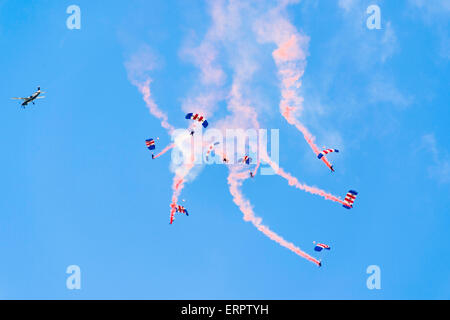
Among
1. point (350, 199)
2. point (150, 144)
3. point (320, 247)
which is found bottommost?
point (320, 247)

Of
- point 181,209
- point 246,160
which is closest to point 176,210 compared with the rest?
point 181,209

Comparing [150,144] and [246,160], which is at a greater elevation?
[150,144]

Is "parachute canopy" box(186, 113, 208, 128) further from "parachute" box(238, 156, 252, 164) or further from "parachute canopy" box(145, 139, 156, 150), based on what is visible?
"parachute" box(238, 156, 252, 164)

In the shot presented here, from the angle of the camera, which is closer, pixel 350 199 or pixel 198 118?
pixel 350 199

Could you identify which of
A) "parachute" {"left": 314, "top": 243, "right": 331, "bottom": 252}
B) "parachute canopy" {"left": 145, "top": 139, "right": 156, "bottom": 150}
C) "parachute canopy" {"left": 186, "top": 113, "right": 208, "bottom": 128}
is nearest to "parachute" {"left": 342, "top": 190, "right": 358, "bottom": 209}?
"parachute" {"left": 314, "top": 243, "right": 331, "bottom": 252}

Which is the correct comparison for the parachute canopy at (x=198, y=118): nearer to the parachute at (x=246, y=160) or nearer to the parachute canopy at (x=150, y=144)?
the parachute canopy at (x=150, y=144)

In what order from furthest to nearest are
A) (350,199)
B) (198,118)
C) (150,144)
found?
(150,144)
(198,118)
(350,199)

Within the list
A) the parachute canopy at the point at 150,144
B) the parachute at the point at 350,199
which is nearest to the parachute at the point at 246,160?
the parachute canopy at the point at 150,144

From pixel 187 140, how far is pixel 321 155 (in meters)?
16.8

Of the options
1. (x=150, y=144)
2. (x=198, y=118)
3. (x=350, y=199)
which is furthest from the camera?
(x=150, y=144)

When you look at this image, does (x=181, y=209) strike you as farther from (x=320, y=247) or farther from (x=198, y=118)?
(x=320, y=247)

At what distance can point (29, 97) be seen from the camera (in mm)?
56438
